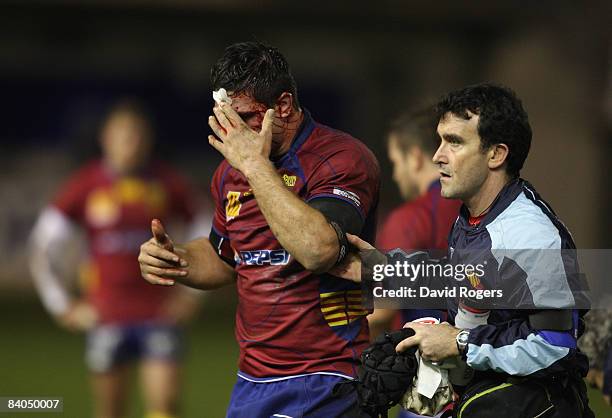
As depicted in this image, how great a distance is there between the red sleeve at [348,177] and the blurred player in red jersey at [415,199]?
0.94 metres

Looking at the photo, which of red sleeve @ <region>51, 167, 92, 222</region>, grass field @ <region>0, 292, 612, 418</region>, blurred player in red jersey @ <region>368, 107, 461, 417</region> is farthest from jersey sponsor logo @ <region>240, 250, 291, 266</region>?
red sleeve @ <region>51, 167, 92, 222</region>

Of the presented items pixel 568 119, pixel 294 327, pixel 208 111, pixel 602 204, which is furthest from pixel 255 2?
pixel 294 327

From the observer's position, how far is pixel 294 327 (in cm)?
403

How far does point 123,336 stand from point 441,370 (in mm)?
4683

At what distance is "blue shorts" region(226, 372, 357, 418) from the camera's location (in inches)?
157

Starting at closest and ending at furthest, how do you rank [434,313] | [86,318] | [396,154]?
[434,313] < [396,154] < [86,318]

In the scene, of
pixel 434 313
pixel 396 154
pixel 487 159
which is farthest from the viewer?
pixel 396 154

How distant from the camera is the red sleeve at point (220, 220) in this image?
4383 millimetres

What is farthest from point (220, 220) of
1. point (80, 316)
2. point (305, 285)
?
point (80, 316)

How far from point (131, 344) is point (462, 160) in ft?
15.7

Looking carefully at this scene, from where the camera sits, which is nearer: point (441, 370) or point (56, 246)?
point (441, 370)

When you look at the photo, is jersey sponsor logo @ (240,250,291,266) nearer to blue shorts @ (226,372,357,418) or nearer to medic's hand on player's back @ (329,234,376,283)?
medic's hand on player's back @ (329,234,376,283)

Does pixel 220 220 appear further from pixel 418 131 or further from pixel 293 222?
pixel 418 131

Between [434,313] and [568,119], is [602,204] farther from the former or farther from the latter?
[434,313]
